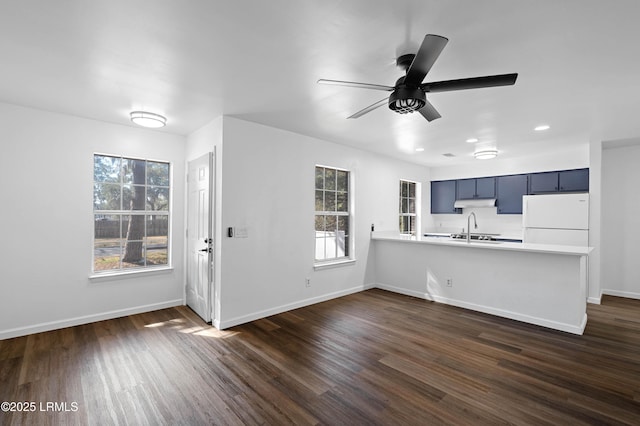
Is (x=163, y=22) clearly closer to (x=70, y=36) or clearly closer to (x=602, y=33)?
(x=70, y=36)

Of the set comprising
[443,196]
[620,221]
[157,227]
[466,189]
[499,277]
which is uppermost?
[466,189]

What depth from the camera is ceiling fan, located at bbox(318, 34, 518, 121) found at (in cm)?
171

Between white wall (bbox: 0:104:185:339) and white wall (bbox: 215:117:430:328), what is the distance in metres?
1.47

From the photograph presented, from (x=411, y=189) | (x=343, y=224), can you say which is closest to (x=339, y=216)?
(x=343, y=224)

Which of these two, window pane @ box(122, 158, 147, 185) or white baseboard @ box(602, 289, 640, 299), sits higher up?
window pane @ box(122, 158, 147, 185)

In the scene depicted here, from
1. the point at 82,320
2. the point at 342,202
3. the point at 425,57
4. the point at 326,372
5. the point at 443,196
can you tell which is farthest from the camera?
the point at 443,196

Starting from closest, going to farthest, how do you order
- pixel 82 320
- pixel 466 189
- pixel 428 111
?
pixel 428 111
pixel 82 320
pixel 466 189

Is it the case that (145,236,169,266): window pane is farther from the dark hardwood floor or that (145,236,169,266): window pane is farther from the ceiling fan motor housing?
the ceiling fan motor housing

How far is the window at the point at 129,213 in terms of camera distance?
380 cm

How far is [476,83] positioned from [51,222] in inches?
175

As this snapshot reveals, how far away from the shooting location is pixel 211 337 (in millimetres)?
3268

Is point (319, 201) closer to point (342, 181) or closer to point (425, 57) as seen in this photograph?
point (342, 181)

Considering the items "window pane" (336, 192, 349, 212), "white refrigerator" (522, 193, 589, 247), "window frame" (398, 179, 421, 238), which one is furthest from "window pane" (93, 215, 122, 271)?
"white refrigerator" (522, 193, 589, 247)

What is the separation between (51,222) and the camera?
11.2 feet
